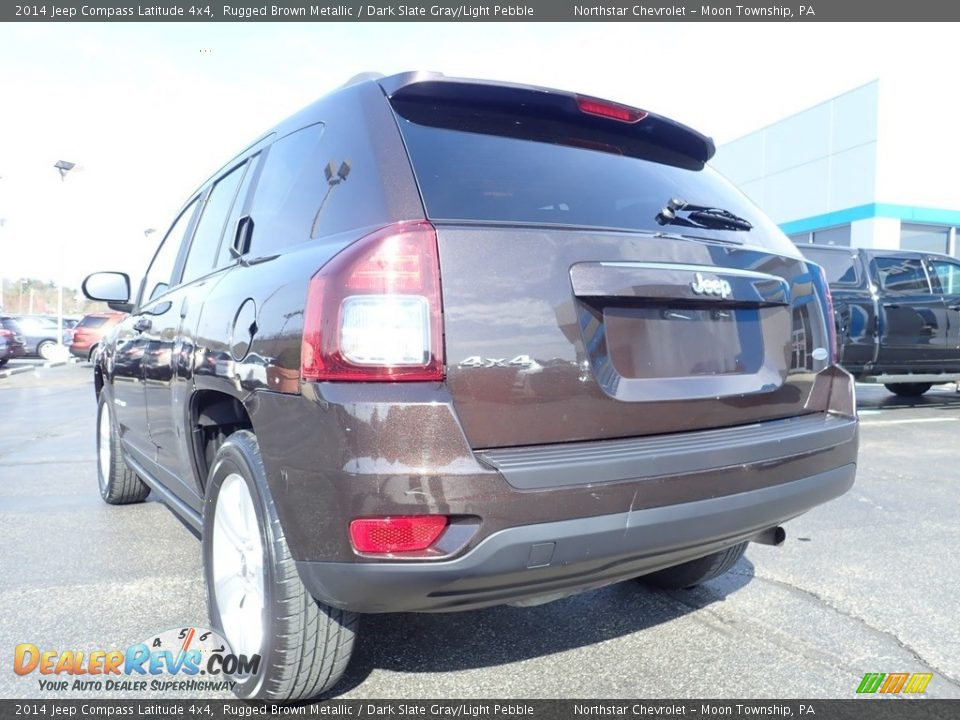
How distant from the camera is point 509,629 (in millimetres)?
2604

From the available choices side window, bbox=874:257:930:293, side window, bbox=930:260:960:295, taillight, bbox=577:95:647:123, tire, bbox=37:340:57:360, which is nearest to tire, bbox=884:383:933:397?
side window, bbox=930:260:960:295

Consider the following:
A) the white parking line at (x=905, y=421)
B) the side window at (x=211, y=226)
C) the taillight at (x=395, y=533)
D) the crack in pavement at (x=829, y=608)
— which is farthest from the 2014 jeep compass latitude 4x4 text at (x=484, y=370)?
the white parking line at (x=905, y=421)

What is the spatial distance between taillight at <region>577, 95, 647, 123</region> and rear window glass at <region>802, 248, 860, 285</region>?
6.62m

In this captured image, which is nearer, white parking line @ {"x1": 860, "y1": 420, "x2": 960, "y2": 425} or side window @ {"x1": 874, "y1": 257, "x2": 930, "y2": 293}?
white parking line @ {"x1": 860, "y1": 420, "x2": 960, "y2": 425}

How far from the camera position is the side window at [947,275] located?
873 cm

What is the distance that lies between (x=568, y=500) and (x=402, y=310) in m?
0.59

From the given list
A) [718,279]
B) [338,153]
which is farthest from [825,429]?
[338,153]

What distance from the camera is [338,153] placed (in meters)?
2.06

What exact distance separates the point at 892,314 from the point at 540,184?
25.2 feet

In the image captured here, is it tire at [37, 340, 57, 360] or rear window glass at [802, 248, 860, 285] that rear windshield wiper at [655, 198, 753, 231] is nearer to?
rear window glass at [802, 248, 860, 285]

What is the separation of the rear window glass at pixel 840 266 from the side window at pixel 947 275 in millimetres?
1412

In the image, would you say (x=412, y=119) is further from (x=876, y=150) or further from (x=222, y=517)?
(x=876, y=150)

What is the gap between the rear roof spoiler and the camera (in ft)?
6.55

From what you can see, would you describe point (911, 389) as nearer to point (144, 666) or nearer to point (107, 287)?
Answer: point (107, 287)
